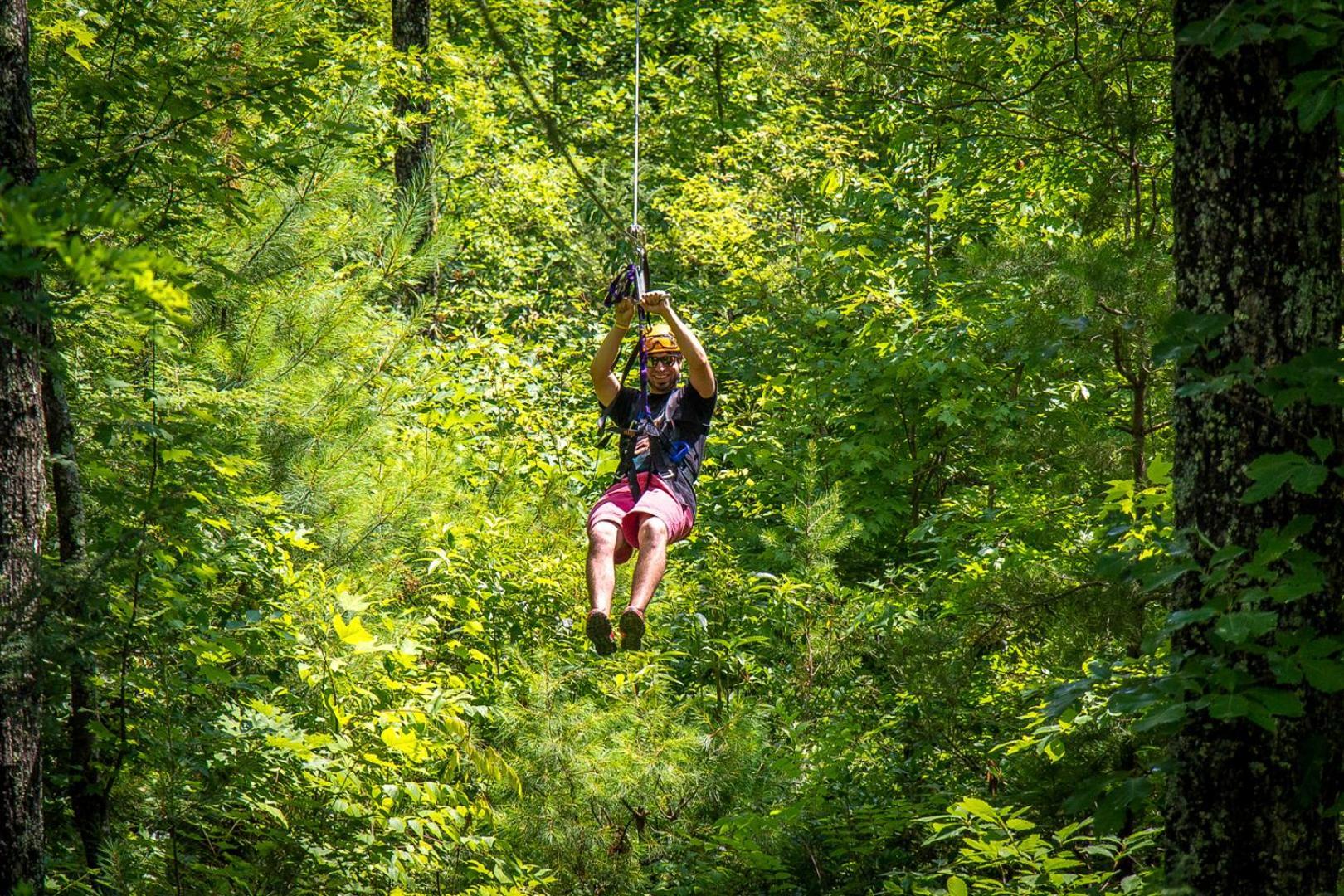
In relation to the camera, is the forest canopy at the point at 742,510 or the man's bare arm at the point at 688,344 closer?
the forest canopy at the point at 742,510

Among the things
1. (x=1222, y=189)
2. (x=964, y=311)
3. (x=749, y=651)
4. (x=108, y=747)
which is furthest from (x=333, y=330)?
(x=1222, y=189)

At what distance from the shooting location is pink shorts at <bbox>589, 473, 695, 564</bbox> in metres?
5.30

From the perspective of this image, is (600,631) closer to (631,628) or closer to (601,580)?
(631,628)

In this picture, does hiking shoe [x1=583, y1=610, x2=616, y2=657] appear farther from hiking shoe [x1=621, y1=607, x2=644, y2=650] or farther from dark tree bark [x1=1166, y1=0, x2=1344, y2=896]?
dark tree bark [x1=1166, y1=0, x2=1344, y2=896]

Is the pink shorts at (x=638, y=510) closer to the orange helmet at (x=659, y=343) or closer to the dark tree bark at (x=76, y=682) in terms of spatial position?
the orange helmet at (x=659, y=343)

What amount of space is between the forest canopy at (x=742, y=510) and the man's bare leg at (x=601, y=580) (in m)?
0.43

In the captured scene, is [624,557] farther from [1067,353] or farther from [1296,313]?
[1296,313]

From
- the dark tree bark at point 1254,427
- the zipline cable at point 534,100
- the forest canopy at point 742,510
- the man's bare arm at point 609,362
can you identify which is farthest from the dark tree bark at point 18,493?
the dark tree bark at point 1254,427

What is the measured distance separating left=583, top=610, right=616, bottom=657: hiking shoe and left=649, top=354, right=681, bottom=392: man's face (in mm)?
1171

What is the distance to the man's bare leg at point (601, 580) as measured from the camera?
499 cm

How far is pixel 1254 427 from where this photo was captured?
2555mm

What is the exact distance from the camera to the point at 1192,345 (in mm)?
2465

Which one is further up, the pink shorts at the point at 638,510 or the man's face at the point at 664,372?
the man's face at the point at 664,372

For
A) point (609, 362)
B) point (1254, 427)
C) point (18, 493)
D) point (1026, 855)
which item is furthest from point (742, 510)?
point (1254, 427)
